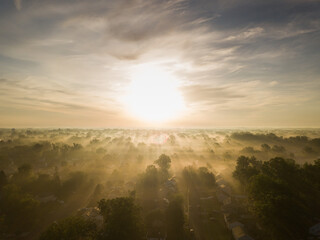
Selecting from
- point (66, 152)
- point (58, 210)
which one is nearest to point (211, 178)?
point (58, 210)

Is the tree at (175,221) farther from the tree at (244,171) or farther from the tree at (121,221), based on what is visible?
the tree at (244,171)

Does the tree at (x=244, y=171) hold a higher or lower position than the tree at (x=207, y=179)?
higher

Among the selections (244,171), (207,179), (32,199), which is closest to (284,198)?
(244,171)

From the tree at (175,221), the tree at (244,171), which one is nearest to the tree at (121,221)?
the tree at (175,221)

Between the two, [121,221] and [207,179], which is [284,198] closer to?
[207,179]

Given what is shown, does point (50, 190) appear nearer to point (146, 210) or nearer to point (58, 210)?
point (58, 210)
